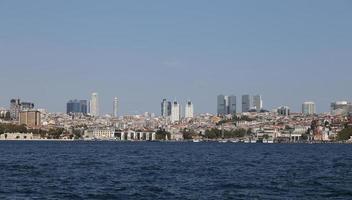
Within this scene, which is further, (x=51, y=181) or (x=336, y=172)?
(x=336, y=172)

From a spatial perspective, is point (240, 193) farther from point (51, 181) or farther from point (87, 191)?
point (51, 181)

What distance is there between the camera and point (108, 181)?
43281 millimetres

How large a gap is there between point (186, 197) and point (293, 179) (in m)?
12.4

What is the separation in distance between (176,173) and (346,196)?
17.3m

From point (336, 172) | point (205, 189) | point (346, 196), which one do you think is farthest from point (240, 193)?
point (336, 172)

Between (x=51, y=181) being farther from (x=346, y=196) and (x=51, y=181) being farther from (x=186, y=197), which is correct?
(x=346, y=196)

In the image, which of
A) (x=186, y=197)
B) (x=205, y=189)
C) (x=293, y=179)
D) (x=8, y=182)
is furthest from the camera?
(x=293, y=179)

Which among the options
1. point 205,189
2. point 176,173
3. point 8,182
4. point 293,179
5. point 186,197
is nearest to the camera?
point 186,197

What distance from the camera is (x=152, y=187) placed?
40062mm

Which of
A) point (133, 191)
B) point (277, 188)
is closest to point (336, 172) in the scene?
point (277, 188)

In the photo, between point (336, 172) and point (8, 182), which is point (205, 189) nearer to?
point (8, 182)

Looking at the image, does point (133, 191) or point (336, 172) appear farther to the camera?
point (336, 172)

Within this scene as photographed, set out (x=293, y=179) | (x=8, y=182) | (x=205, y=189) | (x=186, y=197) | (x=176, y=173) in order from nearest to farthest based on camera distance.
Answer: (x=186, y=197), (x=205, y=189), (x=8, y=182), (x=293, y=179), (x=176, y=173)

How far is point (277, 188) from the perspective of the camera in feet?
131
